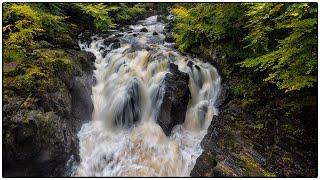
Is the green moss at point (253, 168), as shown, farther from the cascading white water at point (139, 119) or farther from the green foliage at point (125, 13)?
the green foliage at point (125, 13)

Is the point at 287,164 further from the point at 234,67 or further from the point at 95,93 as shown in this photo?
the point at 95,93

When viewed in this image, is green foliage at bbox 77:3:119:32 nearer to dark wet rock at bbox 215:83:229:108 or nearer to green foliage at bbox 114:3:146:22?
green foliage at bbox 114:3:146:22

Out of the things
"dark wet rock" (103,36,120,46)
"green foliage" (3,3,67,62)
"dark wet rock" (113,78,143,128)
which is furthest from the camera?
"dark wet rock" (103,36,120,46)

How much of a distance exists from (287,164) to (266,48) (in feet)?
8.00

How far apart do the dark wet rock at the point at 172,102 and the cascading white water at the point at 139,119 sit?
5.9 inches

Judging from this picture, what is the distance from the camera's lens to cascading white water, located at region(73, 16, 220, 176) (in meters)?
6.55

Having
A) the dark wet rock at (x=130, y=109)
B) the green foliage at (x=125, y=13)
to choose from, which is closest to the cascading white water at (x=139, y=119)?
the dark wet rock at (x=130, y=109)

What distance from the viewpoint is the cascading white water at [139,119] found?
655 centimetres

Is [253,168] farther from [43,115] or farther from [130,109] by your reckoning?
[43,115]

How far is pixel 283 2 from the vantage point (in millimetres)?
6336

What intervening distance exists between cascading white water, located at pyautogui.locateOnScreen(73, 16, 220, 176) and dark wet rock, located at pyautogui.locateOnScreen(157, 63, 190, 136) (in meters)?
0.15

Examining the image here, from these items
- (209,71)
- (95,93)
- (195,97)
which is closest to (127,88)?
(95,93)

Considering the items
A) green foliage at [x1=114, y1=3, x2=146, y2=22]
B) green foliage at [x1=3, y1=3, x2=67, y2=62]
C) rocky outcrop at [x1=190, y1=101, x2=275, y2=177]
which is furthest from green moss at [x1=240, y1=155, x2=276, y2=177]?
green foliage at [x1=114, y1=3, x2=146, y2=22]

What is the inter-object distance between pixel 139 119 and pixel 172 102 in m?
0.89
